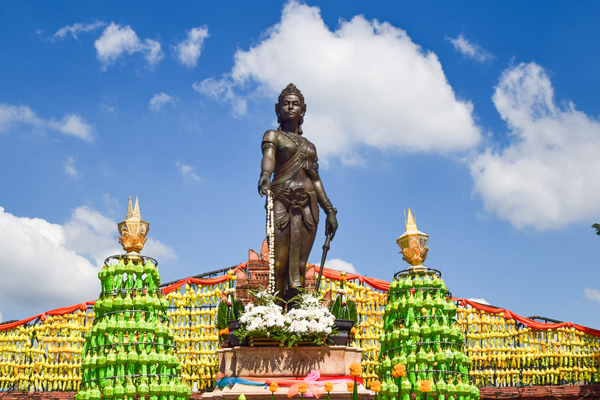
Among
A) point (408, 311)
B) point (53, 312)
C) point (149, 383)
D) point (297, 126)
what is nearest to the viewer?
point (149, 383)

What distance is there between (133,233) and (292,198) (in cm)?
318

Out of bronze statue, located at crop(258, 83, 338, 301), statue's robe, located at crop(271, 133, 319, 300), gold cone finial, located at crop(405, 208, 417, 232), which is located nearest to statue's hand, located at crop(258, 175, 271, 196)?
bronze statue, located at crop(258, 83, 338, 301)

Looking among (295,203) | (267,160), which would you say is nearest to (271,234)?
(295,203)

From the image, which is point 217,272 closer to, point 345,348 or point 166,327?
point 166,327

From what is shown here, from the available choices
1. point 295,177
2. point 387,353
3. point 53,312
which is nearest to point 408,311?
point 387,353

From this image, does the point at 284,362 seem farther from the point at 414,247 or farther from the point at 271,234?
the point at 414,247

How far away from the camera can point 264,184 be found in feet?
33.0

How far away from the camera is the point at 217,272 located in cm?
1794

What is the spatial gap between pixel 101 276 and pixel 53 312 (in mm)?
7352

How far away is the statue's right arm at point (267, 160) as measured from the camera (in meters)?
10.1

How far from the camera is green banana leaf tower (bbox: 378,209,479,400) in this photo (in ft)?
31.4

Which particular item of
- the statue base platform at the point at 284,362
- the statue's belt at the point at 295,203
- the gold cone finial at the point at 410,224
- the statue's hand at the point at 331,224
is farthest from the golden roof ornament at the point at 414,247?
the statue base platform at the point at 284,362

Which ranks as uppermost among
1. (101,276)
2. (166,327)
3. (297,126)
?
(297,126)

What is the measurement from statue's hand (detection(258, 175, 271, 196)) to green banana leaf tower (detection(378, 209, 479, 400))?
3026mm
